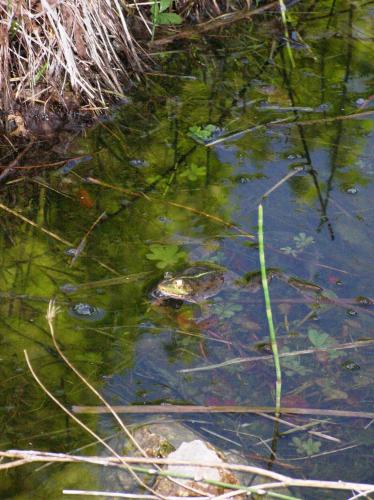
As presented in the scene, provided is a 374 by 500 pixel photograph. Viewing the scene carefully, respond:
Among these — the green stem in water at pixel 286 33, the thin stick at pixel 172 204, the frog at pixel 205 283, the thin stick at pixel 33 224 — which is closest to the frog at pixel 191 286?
the frog at pixel 205 283

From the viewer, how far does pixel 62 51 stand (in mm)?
4152

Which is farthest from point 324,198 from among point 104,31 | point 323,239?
point 104,31

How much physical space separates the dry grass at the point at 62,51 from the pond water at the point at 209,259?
0.23 metres

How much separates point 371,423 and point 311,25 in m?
3.32

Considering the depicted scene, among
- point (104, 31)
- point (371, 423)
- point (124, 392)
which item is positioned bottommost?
point (371, 423)

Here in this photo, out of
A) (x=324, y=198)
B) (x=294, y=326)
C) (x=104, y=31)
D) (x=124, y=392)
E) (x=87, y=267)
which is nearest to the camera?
(x=124, y=392)

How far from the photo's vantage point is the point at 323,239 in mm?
3352

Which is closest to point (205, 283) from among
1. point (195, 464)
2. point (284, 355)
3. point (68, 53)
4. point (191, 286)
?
point (191, 286)

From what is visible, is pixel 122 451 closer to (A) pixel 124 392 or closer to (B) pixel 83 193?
(A) pixel 124 392

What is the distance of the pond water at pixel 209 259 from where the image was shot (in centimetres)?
262

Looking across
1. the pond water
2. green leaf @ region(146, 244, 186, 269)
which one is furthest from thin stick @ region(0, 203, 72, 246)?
green leaf @ region(146, 244, 186, 269)

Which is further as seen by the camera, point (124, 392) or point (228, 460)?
point (124, 392)

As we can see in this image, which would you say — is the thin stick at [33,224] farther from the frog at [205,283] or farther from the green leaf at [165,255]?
the frog at [205,283]

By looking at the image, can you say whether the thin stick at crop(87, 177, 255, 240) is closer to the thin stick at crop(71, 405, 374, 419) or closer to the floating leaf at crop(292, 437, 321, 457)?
the thin stick at crop(71, 405, 374, 419)
